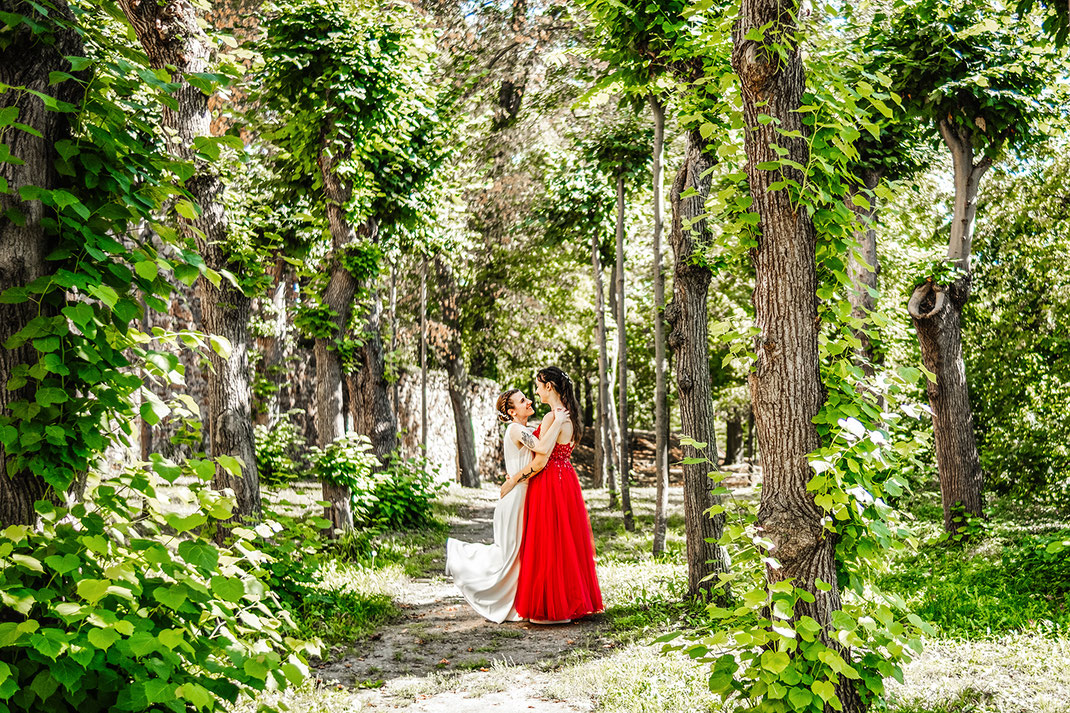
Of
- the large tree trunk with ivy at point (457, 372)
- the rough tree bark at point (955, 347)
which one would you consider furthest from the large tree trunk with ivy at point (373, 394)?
the rough tree bark at point (955, 347)

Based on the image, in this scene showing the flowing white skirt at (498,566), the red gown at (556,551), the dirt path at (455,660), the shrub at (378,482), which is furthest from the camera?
the shrub at (378,482)

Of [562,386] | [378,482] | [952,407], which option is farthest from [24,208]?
[952,407]

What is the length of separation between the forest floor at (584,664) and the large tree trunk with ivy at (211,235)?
5.23ft

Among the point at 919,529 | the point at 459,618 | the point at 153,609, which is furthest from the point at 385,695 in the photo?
the point at 919,529

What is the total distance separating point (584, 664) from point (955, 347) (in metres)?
6.71

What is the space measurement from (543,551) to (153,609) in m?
5.01

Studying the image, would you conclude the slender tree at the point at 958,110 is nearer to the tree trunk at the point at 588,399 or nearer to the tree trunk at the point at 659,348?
the tree trunk at the point at 659,348

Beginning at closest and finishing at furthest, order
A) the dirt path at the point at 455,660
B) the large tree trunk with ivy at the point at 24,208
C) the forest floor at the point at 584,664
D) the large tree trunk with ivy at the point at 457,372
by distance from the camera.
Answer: the large tree trunk with ivy at the point at 24,208, the forest floor at the point at 584,664, the dirt path at the point at 455,660, the large tree trunk with ivy at the point at 457,372

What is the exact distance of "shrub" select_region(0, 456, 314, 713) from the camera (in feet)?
7.48

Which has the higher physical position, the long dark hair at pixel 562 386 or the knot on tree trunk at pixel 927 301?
the knot on tree trunk at pixel 927 301

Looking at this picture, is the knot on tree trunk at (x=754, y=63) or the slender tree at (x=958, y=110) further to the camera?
the slender tree at (x=958, y=110)

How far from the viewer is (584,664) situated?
5.44 m

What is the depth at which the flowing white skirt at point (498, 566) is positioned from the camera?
24.1 feet

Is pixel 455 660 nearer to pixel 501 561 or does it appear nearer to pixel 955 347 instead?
pixel 501 561
